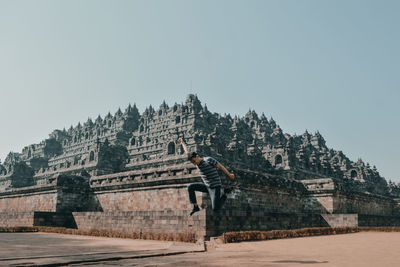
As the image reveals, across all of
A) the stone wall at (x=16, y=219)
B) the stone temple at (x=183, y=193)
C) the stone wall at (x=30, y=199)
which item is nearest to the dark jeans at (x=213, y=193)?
the stone temple at (x=183, y=193)

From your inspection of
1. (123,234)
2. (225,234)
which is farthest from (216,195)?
(123,234)

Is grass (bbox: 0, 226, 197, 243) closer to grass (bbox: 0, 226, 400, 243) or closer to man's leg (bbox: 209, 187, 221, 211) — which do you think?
grass (bbox: 0, 226, 400, 243)

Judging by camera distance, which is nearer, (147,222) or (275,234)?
(275,234)

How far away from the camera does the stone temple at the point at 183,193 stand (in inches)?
733

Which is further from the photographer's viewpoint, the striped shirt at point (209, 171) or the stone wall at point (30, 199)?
the stone wall at point (30, 199)

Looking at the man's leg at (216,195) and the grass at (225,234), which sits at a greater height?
the man's leg at (216,195)

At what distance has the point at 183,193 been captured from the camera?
22719 mm

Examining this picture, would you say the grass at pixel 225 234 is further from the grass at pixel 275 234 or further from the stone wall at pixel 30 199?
the stone wall at pixel 30 199

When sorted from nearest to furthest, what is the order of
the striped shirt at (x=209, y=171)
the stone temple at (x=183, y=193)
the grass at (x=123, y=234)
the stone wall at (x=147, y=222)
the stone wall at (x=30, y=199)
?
the striped shirt at (x=209, y=171), the grass at (x=123, y=234), the stone wall at (x=147, y=222), the stone temple at (x=183, y=193), the stone wall at (x=30, y=199)

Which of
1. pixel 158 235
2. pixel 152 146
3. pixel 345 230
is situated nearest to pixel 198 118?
pixel 152 146

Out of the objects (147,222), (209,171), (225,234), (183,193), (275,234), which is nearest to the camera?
(209,171)

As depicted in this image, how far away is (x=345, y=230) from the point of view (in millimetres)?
20828

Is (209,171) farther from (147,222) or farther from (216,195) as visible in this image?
(147,222)

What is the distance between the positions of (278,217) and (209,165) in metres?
11.3
